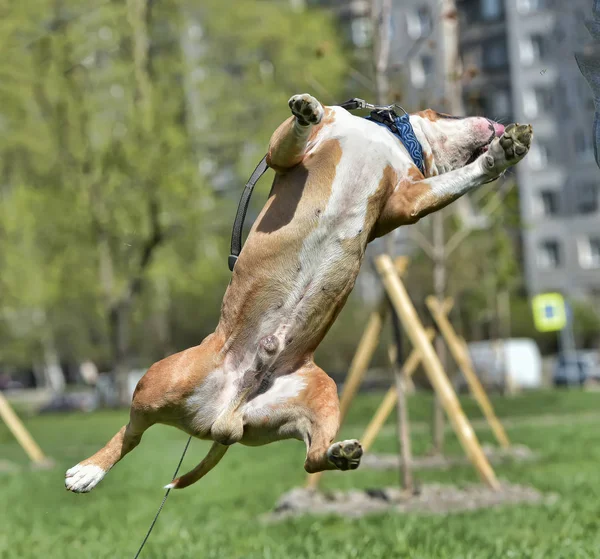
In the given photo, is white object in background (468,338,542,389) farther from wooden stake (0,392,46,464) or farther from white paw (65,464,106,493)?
white paw (65,464,106,493)

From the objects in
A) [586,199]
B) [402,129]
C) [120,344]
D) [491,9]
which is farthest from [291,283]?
[491,9]

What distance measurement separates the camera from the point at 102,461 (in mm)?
4801

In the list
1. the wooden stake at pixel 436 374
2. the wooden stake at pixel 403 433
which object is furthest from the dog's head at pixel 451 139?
the wooden stake at pixel 403 433

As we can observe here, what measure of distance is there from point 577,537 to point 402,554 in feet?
4.54

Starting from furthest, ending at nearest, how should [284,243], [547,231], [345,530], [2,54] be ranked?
[547,231], [2,54], [345,530], [284,243]

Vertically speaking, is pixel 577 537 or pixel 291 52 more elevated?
pixel 291 52

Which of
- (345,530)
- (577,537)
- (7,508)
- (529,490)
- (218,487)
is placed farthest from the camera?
(218,487)

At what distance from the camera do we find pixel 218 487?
468 inches

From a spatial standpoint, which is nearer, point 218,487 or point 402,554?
point 402,554

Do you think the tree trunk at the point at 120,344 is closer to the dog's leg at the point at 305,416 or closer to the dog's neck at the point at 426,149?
the dog's neck at the point at 426,149

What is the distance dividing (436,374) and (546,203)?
54.3m

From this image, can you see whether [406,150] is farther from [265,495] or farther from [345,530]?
[265,495]

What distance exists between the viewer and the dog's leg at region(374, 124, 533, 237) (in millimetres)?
4449

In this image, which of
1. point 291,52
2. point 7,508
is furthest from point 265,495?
point 291,52
